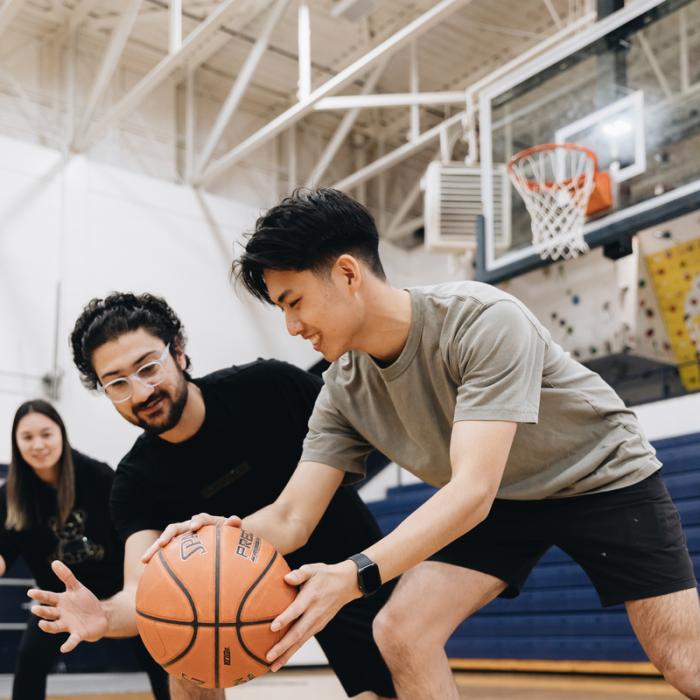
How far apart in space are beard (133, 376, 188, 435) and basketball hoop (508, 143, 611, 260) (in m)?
4.05

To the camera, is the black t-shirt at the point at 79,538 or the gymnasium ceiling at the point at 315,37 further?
the gymnasium ceiling at the point at 315,37

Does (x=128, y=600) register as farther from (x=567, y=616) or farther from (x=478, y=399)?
(x=567, y=616)

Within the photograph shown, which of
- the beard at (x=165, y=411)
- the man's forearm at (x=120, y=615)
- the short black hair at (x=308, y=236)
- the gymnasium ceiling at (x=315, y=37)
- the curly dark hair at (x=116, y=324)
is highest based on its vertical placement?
the gymnasium ceiling at (x=315, y=37)

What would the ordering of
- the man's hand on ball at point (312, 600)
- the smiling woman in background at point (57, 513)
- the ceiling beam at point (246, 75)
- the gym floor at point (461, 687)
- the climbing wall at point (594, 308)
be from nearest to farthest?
the man's hand on ball at point (312, 600) → the smiling woman in background at point (57, 513) → the gym floor at point (461, 687) → the ceiling beam at point (246, 75) → the climbing wall at point (594, 308)

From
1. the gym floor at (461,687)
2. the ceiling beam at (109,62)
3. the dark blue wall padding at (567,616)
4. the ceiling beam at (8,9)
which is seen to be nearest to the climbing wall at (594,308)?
the dark blue wall padding at (567,616)

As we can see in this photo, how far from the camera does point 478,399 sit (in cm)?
215

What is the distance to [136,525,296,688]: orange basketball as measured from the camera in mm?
2043

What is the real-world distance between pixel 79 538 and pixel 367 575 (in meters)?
2.44

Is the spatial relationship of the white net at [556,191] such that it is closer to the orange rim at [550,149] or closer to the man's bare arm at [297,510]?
the orange rim at [550,149]

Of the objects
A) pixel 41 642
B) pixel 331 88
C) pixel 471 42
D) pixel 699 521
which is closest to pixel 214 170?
pixel 331 88

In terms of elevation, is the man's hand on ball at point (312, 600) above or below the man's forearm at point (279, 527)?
below

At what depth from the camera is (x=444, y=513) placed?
2.02 metres

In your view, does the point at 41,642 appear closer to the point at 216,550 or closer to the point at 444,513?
the point at 216,550

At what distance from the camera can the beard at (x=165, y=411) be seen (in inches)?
111
